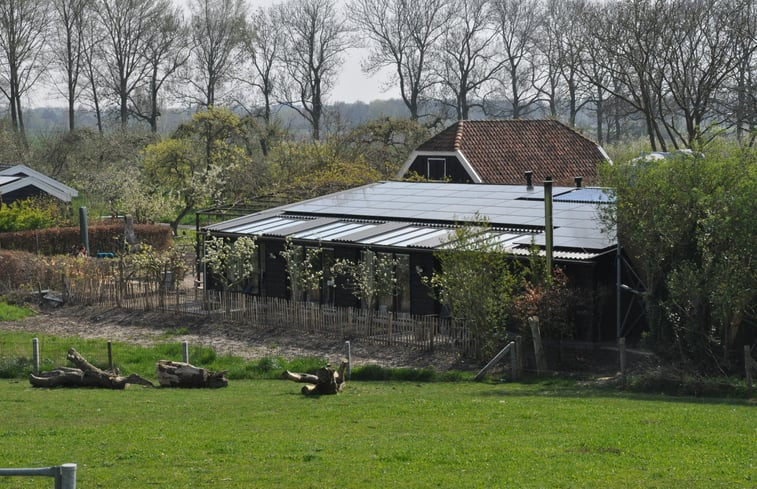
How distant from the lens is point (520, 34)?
258 feet

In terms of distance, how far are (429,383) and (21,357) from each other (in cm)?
978

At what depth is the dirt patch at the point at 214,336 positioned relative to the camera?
2477 cm

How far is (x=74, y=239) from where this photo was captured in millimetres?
43188

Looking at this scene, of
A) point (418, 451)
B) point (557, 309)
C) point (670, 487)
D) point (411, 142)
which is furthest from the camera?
point (411, 142)

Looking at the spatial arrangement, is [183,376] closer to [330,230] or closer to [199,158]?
[330,230]

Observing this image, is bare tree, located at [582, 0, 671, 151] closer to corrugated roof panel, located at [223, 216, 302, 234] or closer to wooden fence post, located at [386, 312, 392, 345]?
corrugated roof panel, located at [223, 216, 302, 234]

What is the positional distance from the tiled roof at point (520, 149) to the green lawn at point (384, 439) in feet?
95.4

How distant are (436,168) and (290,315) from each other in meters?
21.6

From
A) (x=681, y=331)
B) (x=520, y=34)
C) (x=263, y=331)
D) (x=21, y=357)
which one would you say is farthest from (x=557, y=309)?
(x=520, y=34)

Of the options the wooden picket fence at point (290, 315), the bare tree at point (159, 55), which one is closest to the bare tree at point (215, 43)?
the bare tree at point (159, 55)

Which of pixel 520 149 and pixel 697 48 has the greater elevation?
pixel 697 48

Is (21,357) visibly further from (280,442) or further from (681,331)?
(681,331)

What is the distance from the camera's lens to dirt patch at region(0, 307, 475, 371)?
24.8 metres

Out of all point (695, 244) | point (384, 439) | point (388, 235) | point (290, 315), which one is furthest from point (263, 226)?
point (384, 439)
